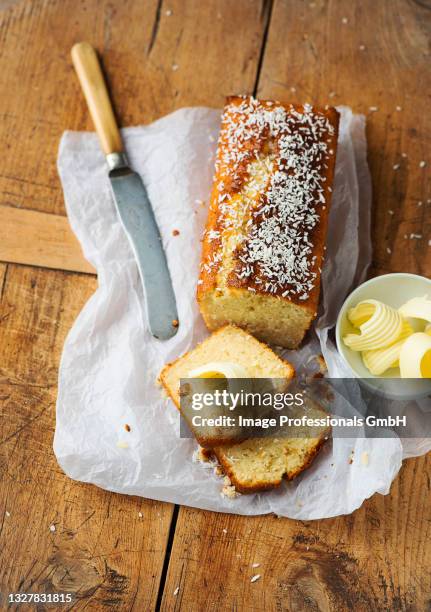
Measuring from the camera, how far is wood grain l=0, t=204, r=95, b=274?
251 centimetres

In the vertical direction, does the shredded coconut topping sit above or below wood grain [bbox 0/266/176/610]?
above

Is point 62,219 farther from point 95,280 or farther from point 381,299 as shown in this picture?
point 381,299

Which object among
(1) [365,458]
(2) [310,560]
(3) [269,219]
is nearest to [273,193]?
(3) [269,219]

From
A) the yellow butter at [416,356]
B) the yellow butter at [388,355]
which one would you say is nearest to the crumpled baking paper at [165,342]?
the yellow butter at [388,355]

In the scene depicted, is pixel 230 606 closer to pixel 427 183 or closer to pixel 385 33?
pixel 427 183

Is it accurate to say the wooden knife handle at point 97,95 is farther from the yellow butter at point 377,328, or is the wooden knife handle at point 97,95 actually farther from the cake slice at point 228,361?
the yellow butter at point 377,328

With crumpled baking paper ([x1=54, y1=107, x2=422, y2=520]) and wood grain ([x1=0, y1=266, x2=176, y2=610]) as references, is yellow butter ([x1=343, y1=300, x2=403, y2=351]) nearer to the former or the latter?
crumpled baking paper ([x1=54, y1=107, x2=422, y2=520])

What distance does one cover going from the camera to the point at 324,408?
7.68 feet

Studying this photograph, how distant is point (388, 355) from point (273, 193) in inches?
26.9

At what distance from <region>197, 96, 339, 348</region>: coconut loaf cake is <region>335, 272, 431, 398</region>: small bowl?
149 millimetres

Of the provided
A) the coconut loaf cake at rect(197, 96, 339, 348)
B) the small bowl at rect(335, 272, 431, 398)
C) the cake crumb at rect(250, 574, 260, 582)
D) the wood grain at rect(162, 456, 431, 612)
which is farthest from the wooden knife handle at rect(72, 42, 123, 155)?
the cake crumb at rect(250, 574, 260, 582)

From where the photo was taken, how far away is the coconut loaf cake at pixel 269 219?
86.6 inches

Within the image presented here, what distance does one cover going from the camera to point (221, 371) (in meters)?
2.18

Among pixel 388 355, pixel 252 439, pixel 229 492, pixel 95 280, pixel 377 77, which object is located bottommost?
pixel 229 492
